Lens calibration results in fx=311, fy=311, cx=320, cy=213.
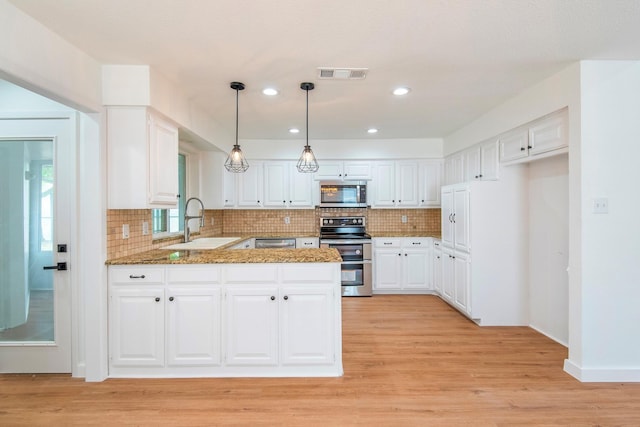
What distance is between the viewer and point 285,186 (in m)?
5.04

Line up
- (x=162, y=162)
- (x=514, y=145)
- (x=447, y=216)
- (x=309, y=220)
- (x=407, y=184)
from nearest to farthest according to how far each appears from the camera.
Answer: (x=162, y=162) → (x=514, y=145) → (x=447, y=216) → (x=407, y=184) → (x=309, y=220)

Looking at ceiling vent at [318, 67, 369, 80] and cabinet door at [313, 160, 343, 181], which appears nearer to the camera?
ceiling vent at [318, 67, 369, 80]

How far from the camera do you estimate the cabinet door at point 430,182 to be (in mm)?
5031

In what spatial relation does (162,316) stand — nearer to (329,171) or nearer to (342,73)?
(342,73)

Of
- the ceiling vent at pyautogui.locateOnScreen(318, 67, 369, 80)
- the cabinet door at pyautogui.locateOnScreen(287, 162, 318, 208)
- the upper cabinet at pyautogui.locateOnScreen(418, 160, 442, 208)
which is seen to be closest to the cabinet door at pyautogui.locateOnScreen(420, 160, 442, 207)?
the upper cabinet at pyautogui.locateOnScreen(418, 160, 442, 208)

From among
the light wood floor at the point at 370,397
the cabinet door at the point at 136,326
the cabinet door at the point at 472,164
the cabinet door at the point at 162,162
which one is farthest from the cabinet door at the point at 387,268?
the cabinet door at the point at 136,326

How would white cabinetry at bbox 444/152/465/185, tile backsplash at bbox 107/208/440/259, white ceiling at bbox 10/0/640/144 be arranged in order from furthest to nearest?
tile backsplash at bbox 107/208/440/259 < white cabinetry at bbox 444/152/465/185 < white ceiling at bbox 10/0/640/144

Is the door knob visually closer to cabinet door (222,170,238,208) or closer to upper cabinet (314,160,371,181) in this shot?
cabinet door (222,170,238,208)

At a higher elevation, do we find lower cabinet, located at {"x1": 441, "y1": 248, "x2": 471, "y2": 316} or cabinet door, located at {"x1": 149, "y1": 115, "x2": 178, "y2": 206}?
cabinet door, located at {"x1": 149, "y1": 115, "x2": 178, "y2": 206}

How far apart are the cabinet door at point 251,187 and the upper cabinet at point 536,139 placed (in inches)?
133

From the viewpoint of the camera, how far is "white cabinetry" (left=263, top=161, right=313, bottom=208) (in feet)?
16.5

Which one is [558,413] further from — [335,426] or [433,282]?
[433,282]

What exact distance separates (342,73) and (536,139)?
1.93 meters

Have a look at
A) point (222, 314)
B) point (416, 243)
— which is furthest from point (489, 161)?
point (222, 314)
